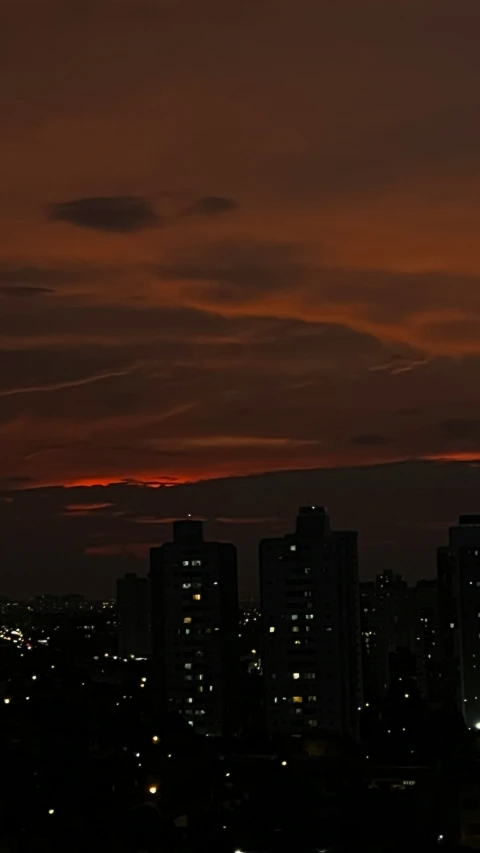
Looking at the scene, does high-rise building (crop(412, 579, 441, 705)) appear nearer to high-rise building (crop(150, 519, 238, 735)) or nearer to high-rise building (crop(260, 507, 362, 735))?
high-rise building (crop(150, 519, 238, 735))

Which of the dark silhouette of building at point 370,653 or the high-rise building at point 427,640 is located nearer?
the dark silhouette of building at point 370,653

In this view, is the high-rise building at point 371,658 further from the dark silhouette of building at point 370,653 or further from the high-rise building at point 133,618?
the high-rise building at point 133,618

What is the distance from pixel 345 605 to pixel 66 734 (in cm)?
1280

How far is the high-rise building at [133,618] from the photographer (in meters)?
65.8

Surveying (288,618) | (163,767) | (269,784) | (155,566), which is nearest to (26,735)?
(163,767)

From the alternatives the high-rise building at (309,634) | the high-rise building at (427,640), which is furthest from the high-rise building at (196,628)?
the high-rise building at (427,640)

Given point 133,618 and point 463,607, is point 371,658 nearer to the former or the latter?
point 463,607

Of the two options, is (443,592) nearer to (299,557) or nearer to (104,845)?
(299,557)

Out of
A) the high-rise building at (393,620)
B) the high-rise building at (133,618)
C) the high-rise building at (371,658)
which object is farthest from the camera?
the high-rise building at (133,618)

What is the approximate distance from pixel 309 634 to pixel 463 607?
9.33 metres

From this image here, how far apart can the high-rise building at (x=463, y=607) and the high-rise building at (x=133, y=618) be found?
24262mm

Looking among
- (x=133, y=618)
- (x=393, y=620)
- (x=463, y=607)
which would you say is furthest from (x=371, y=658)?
(x=133, y=618)

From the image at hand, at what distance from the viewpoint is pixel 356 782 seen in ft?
69.6

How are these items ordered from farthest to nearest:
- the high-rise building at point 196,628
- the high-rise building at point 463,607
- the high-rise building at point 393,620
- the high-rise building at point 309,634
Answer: the high-rise building at point 393,620 → the high-rise building at point 463,607 → the high-rise building at point 196,628 → the high-rise building at point 309,634
